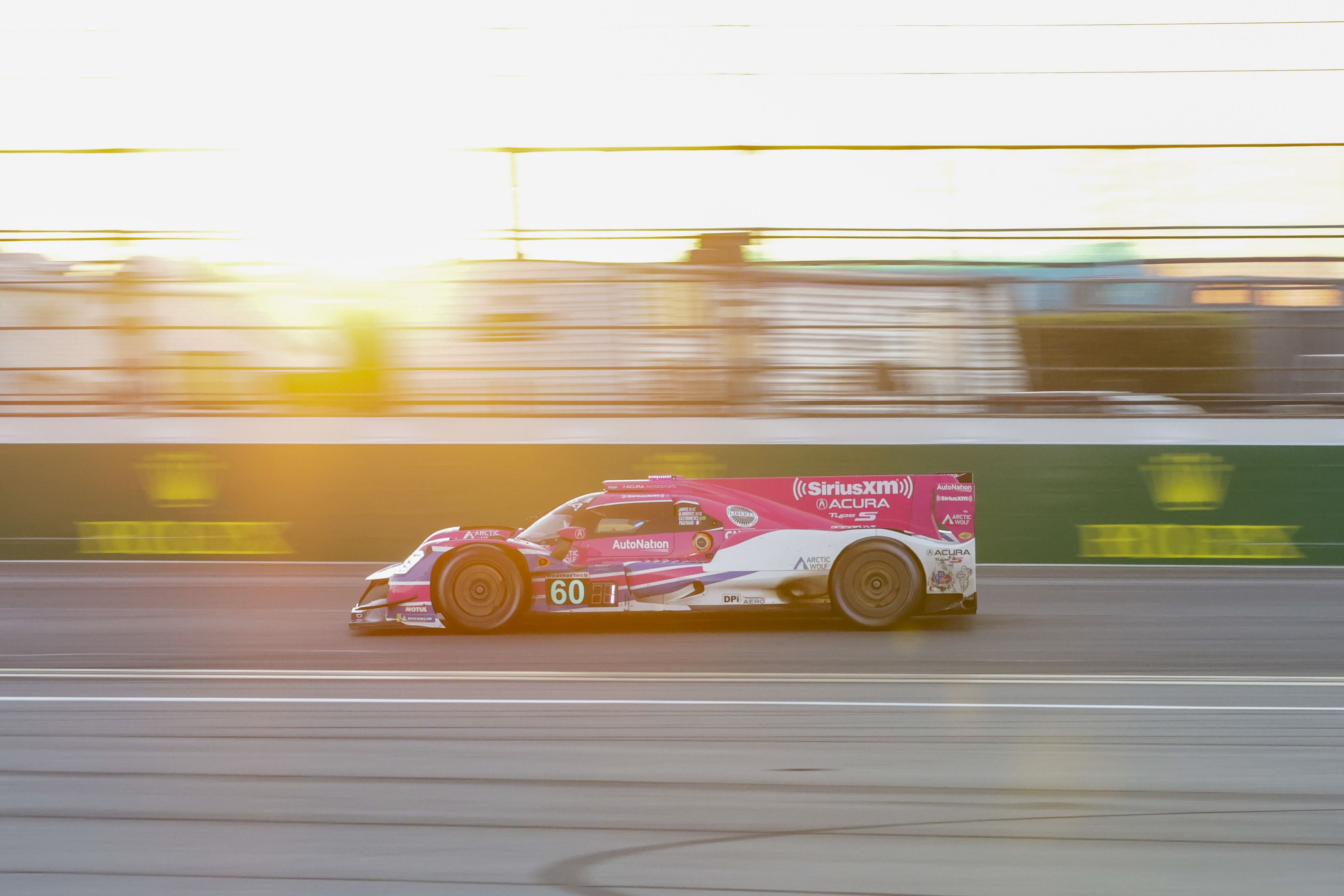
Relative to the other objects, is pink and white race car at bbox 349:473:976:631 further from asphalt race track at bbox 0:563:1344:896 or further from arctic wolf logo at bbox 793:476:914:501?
asphalt race track at bbox 0:563:1344:896

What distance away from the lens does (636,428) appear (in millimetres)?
12812

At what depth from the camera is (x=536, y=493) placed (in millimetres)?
12617

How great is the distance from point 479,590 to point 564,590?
23.2 inches

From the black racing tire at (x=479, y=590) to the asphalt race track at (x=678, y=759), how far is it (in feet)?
0.65

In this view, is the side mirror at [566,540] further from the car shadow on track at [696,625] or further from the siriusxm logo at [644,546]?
the car shadow on track at [696,625]

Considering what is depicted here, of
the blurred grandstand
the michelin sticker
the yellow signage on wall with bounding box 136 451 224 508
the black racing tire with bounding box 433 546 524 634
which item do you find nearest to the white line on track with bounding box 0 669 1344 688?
the black racing tire with bounding box 433 546 524 634

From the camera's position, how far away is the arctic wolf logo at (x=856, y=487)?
27.5ft

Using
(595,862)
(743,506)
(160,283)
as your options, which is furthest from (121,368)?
(595,862)

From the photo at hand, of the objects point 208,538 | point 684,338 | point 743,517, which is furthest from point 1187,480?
point 208,538

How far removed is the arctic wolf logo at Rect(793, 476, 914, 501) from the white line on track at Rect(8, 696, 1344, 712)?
2.44 metres

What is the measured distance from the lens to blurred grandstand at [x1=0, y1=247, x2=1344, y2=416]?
41.9 feet

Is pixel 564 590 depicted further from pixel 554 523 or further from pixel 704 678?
pixel 704 678

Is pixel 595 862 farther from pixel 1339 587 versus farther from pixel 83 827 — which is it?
pixel 1339 587

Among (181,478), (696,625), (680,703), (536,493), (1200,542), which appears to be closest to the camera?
(680,703)
